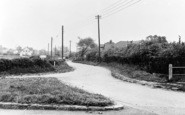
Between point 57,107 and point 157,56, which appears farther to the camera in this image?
point 157,56

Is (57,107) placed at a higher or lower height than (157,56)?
lower

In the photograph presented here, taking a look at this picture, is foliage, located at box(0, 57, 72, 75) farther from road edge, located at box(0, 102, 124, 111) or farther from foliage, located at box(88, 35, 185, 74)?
road edge, located at box(0, 102, 124, 111)

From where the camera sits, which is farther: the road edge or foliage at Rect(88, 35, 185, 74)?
foliage at Rect(88, 35, 185, 74)

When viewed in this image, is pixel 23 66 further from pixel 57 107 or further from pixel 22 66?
pixel 57 107

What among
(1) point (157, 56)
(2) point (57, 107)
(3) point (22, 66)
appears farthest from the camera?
(3) point (22, 66)

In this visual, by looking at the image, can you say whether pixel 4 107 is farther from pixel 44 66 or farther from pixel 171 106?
pixel 44 66

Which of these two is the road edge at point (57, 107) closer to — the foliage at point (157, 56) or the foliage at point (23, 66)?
the foliage at point (157, 56)

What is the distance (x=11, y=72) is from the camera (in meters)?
26.2

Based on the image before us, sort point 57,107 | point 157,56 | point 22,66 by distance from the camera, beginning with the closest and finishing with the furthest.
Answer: point 57,107, point 157,56, point 22,66

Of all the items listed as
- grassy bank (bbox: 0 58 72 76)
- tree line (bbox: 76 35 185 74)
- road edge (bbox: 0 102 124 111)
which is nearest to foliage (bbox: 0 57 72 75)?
grassy bank (bbox: 0 58 72 76)

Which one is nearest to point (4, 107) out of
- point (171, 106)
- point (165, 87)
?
point (171, 106)

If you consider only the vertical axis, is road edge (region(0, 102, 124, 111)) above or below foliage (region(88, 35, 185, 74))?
below

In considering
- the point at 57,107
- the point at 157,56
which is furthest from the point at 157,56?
the point at 57,107

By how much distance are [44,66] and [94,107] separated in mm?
23002
